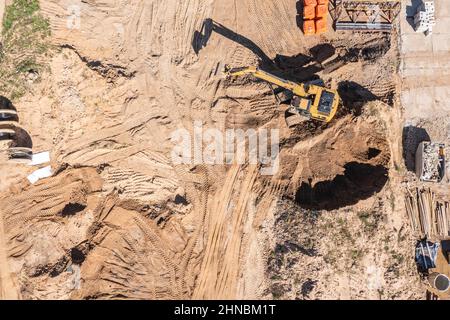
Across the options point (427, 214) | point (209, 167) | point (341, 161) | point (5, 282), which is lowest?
point (5, 282)

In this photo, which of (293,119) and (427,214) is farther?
(293,119)

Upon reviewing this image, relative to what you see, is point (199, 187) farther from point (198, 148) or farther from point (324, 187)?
point (324, 187)

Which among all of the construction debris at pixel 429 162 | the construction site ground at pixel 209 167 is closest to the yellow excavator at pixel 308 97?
the construction site ground at pixel 209 167

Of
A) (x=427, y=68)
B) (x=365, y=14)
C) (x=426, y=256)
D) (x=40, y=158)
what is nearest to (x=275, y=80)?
(x=365, y=14)

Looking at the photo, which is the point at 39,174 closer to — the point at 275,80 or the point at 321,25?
the point at 275,80

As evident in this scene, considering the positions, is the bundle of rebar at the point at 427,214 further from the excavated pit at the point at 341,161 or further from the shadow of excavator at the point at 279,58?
the shadow of excavator at the point at 279,58

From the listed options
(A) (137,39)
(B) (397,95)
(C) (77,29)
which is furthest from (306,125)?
(C) (77,29)
